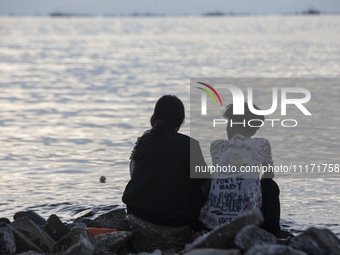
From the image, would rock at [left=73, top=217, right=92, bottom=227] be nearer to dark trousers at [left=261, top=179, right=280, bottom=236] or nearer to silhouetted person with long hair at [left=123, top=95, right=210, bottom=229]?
silhouetted person with long hair at [left=123, top=95, right=210, bottom=229]

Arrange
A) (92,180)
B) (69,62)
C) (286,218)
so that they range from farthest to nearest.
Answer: (69,62) < (92,180) < (286,218)

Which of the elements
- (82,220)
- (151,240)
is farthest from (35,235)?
(82,220)

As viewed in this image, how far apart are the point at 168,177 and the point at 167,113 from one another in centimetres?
62

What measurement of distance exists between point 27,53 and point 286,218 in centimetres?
3875

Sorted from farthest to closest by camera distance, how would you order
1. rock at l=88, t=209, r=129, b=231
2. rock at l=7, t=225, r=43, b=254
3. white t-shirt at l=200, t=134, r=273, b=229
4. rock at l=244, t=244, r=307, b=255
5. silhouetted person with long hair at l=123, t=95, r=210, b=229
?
→ rock at l=88, t=209, r=129, b=231
silhouetted person with long hair at l=123, t=95, r=210, b=229
white t-shirt at l=200, t=134, r=273, b=229
rock at l=7, t=225, r=43, b=254
rock at l=244, t=244, r=307, b=255

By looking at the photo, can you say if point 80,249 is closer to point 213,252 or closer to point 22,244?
point 22,244

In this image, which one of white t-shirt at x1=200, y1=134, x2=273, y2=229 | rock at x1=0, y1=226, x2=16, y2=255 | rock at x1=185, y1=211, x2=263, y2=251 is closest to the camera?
rock at x1=185, y1=211, x2=263, y2=251

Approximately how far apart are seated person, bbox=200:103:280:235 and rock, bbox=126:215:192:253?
29 cm

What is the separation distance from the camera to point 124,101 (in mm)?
20500

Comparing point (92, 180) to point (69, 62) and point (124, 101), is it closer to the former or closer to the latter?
point (124, 101)

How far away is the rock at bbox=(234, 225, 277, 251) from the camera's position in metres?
5.09

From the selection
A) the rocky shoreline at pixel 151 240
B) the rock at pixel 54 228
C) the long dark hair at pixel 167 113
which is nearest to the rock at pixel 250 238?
the rocky shoreline at pixel 151 240

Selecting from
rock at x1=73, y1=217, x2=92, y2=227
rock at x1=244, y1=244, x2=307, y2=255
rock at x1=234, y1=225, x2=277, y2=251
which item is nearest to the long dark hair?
rock at x1=234, y1=225, x2=277, y2=251

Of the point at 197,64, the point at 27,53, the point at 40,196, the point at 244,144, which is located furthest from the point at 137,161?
the point at 27,53
